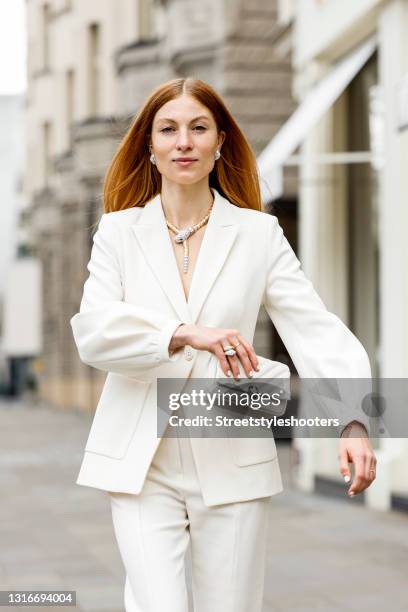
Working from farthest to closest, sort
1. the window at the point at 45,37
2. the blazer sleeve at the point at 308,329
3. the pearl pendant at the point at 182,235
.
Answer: the window at the point at 45,37
the pearl pendant at the point at 182,235
the blazer sleeve at the point at 308,329

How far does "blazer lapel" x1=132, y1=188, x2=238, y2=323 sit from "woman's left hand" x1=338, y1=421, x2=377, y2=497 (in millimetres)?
472

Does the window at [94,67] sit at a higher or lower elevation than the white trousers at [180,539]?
higher

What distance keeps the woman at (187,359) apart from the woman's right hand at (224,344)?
86 millimetres

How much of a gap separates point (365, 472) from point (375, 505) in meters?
7.09

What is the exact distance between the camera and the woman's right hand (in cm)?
252

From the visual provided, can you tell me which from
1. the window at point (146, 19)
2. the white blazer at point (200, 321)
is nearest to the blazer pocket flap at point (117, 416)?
the white blazer at point (200, 321)

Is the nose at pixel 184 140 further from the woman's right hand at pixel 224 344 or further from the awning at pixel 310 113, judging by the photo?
the awning at pixel 310 113

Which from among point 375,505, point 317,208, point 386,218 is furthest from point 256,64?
point 375,505

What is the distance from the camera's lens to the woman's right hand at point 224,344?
2518 millimetres

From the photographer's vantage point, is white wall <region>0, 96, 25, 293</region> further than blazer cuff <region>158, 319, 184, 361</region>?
Yes

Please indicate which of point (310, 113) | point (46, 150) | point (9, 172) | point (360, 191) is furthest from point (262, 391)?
point (9, 172)

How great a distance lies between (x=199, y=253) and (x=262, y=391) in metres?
0.38

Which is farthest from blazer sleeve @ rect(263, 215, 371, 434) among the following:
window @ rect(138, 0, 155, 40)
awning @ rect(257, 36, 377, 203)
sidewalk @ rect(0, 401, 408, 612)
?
window @ rect(138, 0, 155, 40)

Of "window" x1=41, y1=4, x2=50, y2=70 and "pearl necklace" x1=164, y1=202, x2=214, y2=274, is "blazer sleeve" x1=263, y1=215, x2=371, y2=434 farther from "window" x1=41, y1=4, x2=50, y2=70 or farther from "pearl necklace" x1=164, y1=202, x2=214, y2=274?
"window" x1=41, y1=4, x2=50, y2=70
